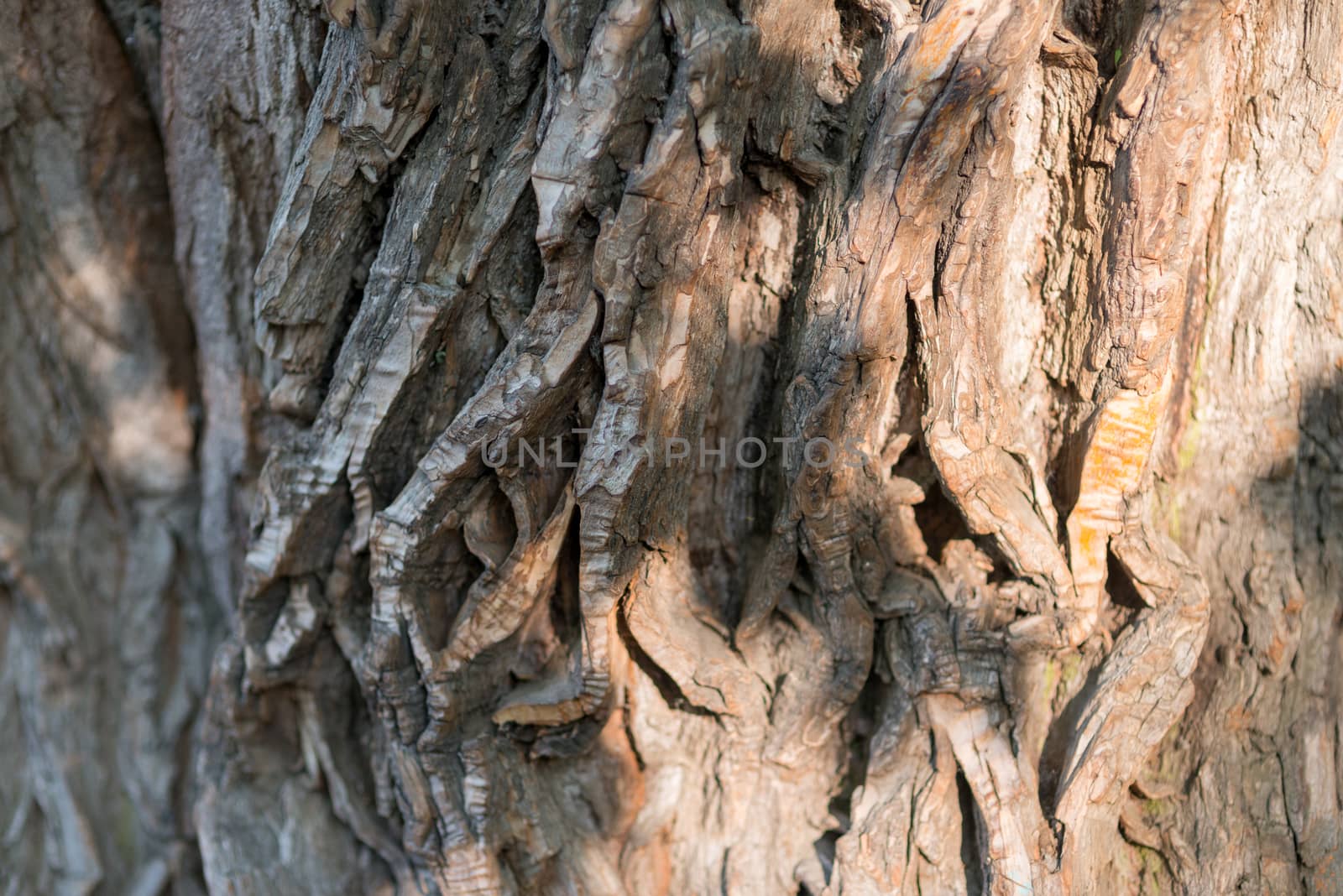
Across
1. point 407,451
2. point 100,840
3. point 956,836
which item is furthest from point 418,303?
point 100,840

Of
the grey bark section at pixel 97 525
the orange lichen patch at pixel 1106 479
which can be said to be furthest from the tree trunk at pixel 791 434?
the grey bark section at pixel 97 525

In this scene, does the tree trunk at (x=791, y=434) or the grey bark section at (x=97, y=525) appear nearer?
the tree trunk at (x=791, y=434)

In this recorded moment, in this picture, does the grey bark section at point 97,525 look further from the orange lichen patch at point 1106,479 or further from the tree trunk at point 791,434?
the orange lichen patch at point 1106,479

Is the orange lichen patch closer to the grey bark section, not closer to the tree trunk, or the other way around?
the tree trunk

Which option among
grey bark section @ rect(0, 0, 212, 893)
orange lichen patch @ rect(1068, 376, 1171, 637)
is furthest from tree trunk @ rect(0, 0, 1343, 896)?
grey bark section @ rect(0, 0, 212, 893)

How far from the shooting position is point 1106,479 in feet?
4.81

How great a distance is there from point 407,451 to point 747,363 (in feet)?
1.99

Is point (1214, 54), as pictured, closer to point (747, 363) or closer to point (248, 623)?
point (747, 363)

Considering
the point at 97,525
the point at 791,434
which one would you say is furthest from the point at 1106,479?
the point at 97,525

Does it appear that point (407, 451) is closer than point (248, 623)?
Yes

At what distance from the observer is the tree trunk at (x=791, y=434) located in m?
1.40

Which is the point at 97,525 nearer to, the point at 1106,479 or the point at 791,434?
the point at 791,434

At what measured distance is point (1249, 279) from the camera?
4.91 feet

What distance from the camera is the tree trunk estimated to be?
1.40 m
